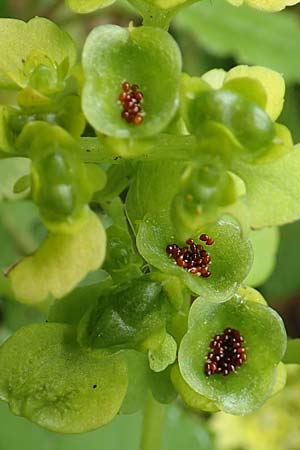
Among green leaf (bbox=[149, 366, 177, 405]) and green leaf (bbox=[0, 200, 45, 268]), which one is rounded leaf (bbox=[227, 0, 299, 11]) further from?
green leaf (bbox=[0, 200, 45, 268])

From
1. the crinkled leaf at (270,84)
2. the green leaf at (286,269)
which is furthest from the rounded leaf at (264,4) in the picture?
the green leaf at (286,269)

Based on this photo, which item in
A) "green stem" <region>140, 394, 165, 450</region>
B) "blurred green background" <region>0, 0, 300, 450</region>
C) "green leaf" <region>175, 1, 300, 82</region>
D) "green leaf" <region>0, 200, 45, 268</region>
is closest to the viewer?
"green stem" <region>140, 394, 165, 450</region>

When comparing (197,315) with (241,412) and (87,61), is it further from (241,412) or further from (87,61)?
(87,61)

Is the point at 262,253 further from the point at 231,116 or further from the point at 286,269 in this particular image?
the point at 286,269

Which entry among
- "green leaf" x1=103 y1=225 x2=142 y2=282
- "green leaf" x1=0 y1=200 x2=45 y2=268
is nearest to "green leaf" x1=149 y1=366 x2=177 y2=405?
"green leaf" x1=103 y1=225 x2=142 y2=282

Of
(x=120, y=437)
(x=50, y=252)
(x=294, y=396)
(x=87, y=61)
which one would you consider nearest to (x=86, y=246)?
(x=50, y=252)

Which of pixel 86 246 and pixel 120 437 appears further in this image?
pixel 120 437

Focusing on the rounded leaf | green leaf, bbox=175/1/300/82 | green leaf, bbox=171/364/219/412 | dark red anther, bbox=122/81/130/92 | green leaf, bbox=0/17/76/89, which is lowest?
green leaf, bbox=175/1/300/82

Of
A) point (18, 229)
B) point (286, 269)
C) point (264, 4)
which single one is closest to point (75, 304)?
point (264, 4)
